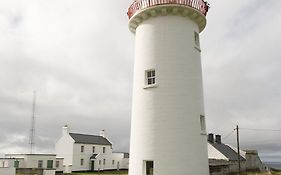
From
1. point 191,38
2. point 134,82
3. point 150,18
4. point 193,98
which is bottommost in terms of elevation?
point 193,98

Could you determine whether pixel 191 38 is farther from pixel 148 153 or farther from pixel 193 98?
pixel 148 153

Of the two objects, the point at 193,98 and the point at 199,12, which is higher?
the point at 199,12

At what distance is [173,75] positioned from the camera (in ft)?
39.3

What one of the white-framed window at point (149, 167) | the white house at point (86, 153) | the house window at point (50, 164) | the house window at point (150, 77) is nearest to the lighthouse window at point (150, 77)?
the house window at point (150, 77)

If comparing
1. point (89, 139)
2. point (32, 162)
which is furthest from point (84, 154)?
point (32, 162)

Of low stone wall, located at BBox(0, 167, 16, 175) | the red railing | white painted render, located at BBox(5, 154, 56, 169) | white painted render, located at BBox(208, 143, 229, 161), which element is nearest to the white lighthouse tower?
the red railing

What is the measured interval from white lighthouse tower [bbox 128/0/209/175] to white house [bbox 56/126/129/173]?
35.1 m

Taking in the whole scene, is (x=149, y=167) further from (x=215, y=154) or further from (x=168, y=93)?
(x=215, y=154)

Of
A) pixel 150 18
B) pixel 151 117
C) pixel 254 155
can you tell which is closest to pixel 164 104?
pixel 151 117

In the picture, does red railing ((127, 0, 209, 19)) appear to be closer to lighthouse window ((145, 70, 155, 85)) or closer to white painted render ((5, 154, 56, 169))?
lighthouse window ((145, 70, 155, 85))

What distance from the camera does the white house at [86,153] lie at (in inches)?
1796

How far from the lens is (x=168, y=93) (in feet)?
38.7

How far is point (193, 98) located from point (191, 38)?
2410mm

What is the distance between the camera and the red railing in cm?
1224
